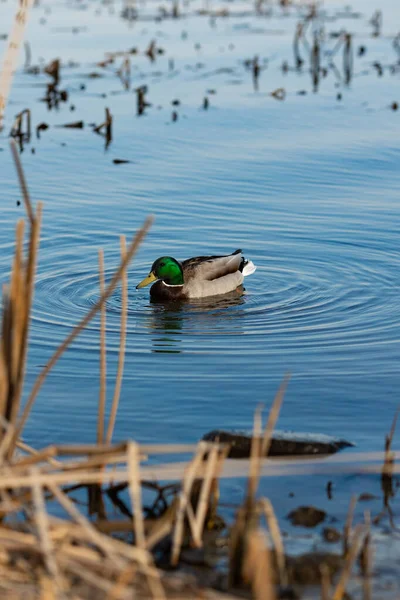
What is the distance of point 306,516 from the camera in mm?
5641

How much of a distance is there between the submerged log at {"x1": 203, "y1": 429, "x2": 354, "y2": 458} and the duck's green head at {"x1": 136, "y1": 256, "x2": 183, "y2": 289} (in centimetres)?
458

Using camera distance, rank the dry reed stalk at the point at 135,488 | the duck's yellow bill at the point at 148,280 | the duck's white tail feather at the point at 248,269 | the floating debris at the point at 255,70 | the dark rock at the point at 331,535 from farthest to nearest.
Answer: the floating debris at the point at 255,70
the duck's white tail feather at the point at 248,269
the duck's yellow bill at the point at 148,280
the dark rock at the point at 331,535
the dry reed stalk at the point at 135,488

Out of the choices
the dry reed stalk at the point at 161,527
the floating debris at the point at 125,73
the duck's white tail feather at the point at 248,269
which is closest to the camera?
the dry reed stalk at the point at 161,527

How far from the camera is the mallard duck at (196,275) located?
11031 millimetres

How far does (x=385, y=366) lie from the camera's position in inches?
329

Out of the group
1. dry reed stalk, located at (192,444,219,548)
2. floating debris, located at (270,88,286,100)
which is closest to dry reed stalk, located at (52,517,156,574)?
dry reed stalk, located at (192,444,219,548)

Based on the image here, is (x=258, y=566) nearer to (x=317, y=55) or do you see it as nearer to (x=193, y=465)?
(x=193, y=465)

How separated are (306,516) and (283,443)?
0.77 meters

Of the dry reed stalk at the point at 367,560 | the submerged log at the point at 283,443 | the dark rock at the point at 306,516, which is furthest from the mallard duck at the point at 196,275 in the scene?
the dry reed stalk at the point at 367,560

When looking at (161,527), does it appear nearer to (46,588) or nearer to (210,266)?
(46,588)

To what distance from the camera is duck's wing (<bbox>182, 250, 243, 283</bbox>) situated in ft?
36.8

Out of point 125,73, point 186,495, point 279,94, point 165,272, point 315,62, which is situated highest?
point 315,62

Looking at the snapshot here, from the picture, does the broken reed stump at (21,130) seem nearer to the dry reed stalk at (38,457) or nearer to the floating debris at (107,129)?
the floating debris at (107,129)

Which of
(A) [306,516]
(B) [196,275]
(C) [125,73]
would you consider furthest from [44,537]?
(C) [125,73]
